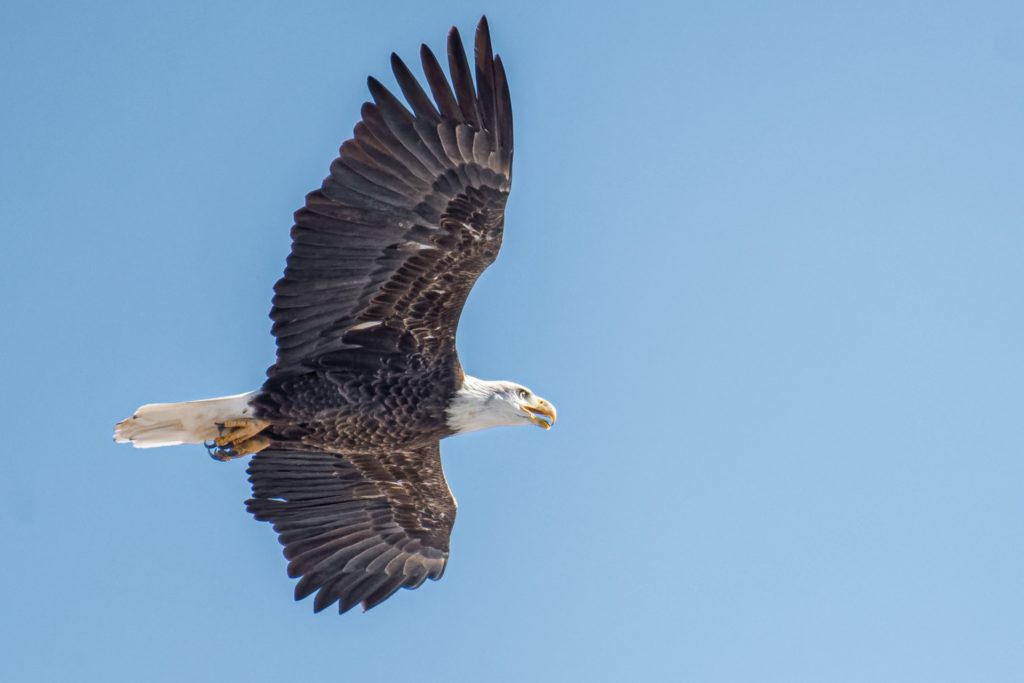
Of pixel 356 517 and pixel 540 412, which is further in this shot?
pixel 356 517

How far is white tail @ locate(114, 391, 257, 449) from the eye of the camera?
12250mm

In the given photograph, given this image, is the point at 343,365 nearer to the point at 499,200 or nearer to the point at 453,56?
the point at 499,200

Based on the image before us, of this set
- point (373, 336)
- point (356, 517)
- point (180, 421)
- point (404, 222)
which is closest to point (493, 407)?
point (373, 336)

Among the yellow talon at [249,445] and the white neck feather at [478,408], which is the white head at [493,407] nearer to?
the white neck feather at [478,408]

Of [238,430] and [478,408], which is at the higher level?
[478,408]


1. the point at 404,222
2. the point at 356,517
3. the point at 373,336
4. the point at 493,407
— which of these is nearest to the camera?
the point at 404,222

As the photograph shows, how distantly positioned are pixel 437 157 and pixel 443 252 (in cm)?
76

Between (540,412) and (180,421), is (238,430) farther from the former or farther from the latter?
(540,412)

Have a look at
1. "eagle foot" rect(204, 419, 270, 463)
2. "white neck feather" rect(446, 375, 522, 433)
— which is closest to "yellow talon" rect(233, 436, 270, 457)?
"eagle foot" rect(204, 419, 270, 463)

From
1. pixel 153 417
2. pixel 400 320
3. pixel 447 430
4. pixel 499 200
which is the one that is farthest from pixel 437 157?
pixel 153 417

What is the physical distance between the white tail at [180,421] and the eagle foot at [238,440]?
5 cm

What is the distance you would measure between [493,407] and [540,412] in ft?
1.43

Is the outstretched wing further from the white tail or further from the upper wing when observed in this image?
the upper wing

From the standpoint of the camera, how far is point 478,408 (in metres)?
12.4
